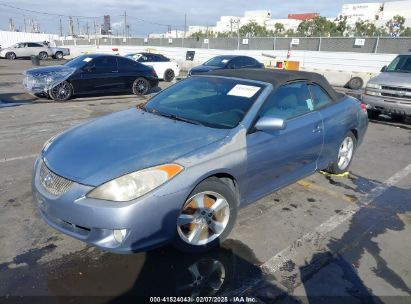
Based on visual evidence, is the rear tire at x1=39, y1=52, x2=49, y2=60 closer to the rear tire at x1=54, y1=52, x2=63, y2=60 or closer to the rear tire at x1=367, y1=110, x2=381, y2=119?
the rear tire at x1=54, y1=52, x2=63, y2=60

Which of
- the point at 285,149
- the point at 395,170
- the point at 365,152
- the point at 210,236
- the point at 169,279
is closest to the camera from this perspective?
the point at 169,279

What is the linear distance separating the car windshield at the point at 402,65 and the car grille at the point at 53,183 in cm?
901

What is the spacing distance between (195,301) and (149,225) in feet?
2.18

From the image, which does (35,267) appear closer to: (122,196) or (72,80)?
(122,196)

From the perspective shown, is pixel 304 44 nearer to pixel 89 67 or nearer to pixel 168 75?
pixel 168 75

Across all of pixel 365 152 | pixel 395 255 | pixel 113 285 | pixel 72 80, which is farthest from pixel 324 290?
pixel 72 80

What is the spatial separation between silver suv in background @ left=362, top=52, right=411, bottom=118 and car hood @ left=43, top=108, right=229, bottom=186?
6.72 meters

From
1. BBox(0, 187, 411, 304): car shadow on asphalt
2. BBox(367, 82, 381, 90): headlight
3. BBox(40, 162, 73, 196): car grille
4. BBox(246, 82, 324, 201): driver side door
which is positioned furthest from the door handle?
BBox(367, 82, 381, 90): headlight

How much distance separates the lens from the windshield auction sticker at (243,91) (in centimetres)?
388

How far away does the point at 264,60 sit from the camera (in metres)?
23.5

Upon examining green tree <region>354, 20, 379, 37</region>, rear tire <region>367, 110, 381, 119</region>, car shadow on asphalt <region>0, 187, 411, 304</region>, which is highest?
green tree <region>354, 20, 379, 37</region>

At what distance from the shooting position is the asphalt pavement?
9.21ft

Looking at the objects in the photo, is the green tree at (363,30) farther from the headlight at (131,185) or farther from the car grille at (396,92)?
the headlight at (131,185)

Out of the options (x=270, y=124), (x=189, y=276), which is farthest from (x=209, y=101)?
(x=189, y=276)
